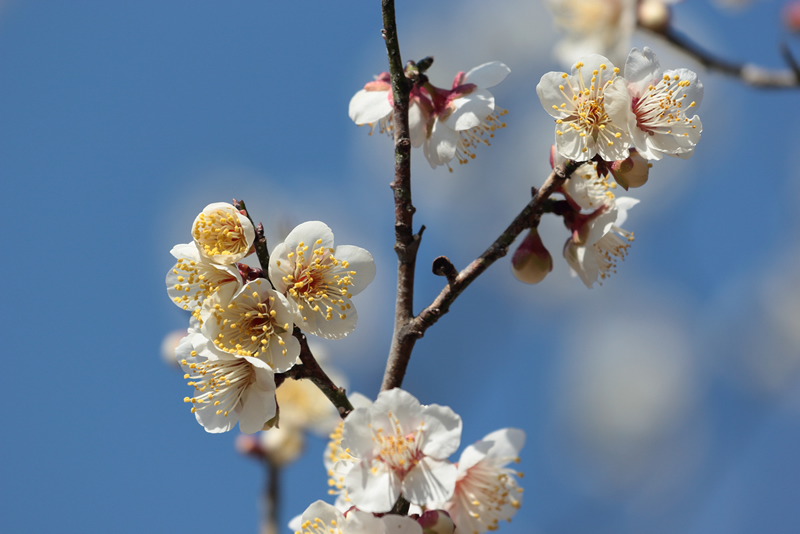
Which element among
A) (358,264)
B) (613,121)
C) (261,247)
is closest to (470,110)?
(613,121)

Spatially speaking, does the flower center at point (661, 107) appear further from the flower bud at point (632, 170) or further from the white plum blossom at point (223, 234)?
the white plum blossom at point (223, 234)

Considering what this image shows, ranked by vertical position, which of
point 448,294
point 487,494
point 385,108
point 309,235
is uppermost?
point 385,108

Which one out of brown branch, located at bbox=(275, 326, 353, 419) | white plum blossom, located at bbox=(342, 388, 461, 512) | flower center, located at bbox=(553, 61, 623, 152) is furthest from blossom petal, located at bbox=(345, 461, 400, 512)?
flower center, located at bbox=(553, 61, 623, 152)

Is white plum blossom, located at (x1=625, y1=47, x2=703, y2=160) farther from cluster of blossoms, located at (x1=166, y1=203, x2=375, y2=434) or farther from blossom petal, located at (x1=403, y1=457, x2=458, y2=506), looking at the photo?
blossom petal, located at (x1=403, y1=457, x2=458, y2=506)

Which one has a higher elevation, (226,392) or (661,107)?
(661,107)

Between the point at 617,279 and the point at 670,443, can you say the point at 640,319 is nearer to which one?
the point at 617,279

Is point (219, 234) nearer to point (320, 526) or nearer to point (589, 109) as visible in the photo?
point (320, 526)

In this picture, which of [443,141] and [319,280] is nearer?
[319,280]

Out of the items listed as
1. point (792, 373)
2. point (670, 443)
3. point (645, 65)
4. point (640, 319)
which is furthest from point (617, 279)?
point (645, 65)
